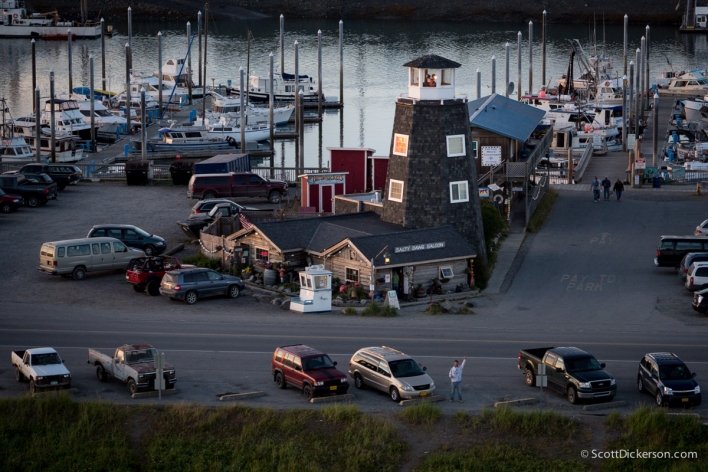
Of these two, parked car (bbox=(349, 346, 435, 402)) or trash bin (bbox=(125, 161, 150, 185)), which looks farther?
trash bin (bbox=(125, 161, 150, 185))

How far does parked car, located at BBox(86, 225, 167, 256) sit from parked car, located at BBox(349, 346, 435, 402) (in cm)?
2025

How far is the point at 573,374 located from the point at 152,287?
19.0m

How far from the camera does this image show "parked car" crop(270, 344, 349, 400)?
116 ft

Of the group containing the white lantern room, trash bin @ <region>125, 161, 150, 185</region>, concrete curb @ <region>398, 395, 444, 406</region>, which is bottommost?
concrete curb @ <region>398, 395, 444, 406</region>

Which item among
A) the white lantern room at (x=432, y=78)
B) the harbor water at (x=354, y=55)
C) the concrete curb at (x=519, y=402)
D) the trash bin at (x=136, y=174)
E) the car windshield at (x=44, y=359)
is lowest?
the concrete curb at (x=519, y=402)

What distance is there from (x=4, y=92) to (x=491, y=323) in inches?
3716

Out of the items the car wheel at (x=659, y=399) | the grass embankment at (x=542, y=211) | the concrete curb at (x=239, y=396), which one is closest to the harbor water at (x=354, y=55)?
the grass embankment at (x=542, y=211)

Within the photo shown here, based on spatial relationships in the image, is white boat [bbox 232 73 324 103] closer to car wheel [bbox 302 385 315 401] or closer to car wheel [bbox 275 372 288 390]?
car wheel [bbox 275 372 288 390]

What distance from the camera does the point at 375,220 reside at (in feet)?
176

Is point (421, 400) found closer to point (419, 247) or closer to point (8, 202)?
point (419, 247)

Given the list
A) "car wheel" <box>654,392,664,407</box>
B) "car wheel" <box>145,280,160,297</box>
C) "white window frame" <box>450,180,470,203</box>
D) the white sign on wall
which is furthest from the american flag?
"car wheel" <box>654,392,664,407</box>

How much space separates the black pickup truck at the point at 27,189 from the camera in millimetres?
64562

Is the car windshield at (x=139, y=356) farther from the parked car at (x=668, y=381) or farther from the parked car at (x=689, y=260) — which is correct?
the parked car at (x=689, y=260)

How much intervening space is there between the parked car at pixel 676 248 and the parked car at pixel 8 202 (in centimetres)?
3154
